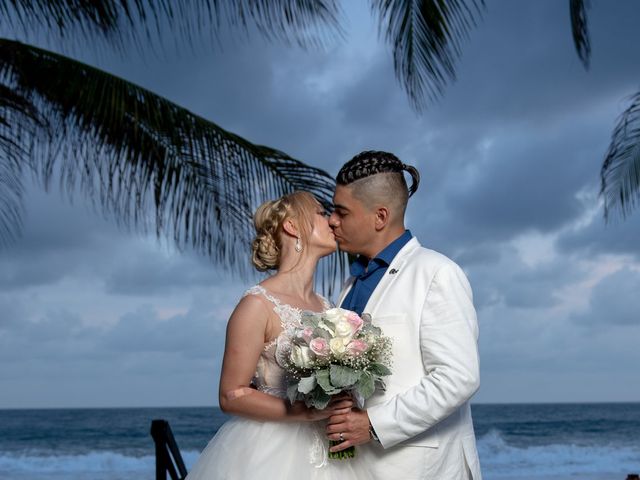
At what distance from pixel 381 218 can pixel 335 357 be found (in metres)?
0.68

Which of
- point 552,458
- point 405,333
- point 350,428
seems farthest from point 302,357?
point 552,458

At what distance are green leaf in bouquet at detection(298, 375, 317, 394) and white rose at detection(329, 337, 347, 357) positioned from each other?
0.12m

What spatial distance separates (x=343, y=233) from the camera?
3801mm

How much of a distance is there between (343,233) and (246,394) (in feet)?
2.37

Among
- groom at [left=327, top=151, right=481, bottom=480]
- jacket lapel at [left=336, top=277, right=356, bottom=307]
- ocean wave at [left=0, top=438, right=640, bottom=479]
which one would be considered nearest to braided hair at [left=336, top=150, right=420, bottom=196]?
groom at [left=327, top=151, right=481, bottom=480]

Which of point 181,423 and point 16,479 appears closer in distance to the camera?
point 16,479

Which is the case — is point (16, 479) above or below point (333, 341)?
above

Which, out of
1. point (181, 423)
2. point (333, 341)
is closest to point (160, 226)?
point (333, 341)

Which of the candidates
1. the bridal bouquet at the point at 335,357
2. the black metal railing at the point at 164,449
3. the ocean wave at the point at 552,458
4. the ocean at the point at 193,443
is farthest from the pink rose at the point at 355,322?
the ocean wave at the point at 552,458

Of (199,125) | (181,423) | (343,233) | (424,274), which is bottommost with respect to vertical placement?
(424,274)

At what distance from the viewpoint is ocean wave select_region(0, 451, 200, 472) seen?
26750mm

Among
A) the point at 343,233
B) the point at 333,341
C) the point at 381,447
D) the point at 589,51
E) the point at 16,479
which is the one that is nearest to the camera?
the point at 333,341

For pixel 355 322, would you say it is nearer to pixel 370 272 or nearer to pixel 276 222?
pixel 370 272

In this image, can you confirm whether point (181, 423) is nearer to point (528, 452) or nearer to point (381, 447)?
point (528, 452)
